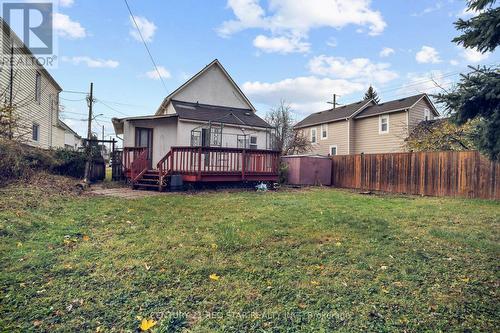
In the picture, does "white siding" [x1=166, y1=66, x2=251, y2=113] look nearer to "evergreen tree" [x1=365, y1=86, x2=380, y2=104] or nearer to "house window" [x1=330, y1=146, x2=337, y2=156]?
"house window" [x1=330, y1=146, x2=337, y2=156]

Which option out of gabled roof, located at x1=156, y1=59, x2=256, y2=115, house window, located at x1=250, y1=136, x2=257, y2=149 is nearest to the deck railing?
house window, located at x1=250, y1=136, x2=257, y2=149

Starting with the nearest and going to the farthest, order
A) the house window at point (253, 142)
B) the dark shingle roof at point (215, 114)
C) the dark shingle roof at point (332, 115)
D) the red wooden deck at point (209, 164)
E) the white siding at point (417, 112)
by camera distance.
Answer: the red wooden deck at point (209, 164)
the dark shingle roof at point (215, 114)
the house window at point (253, 142)
the white siding at point (417, 112)
the dark shingle roof at point (332, 115)

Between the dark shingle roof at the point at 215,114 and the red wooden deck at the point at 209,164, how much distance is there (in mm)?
3168

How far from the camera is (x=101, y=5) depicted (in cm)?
910

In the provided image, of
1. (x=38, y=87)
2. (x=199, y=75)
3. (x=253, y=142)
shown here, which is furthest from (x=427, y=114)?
(x=38, y=87)

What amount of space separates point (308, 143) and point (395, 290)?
78.5 ft

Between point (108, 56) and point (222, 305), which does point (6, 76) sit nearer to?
point (108, 56)

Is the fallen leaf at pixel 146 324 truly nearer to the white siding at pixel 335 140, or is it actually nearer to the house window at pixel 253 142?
the house window at pixel 253 142

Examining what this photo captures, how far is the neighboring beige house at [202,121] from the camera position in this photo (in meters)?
14.5

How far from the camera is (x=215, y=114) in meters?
15.8

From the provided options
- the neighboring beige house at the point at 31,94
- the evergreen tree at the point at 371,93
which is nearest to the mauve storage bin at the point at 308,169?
A: the neighboring beige house at the point at 31,94

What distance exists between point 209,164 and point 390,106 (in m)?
16.3

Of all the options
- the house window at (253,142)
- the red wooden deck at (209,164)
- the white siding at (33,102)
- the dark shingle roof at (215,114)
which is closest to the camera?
the red wooden deck at (209,164)

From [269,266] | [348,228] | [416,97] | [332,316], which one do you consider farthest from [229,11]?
[416,97]
